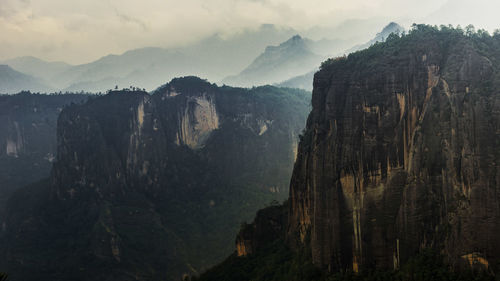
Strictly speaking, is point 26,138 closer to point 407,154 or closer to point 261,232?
point 261,232

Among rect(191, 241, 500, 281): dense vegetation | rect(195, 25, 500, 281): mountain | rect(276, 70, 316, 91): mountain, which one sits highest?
rect(276, 70, 316, 91): mountain

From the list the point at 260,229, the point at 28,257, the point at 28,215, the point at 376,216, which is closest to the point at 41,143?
the point at 28,215

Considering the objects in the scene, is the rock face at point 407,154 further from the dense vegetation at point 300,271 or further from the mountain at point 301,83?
the mountain at point 301,83

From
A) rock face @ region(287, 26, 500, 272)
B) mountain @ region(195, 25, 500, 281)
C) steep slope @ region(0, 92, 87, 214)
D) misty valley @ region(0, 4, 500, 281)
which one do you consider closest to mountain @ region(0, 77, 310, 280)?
misty valley @ region(0, 4, 500, 281)

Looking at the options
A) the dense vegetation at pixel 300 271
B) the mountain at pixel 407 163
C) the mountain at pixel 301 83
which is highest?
the mountain at pixel 301 83

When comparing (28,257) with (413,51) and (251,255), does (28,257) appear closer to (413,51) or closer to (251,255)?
(251,255)

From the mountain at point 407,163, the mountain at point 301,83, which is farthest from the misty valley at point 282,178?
the mountain at point 301,83

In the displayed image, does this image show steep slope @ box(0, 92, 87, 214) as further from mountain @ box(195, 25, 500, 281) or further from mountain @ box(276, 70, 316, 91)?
mountain @ box(276, 70, 316, 91)
